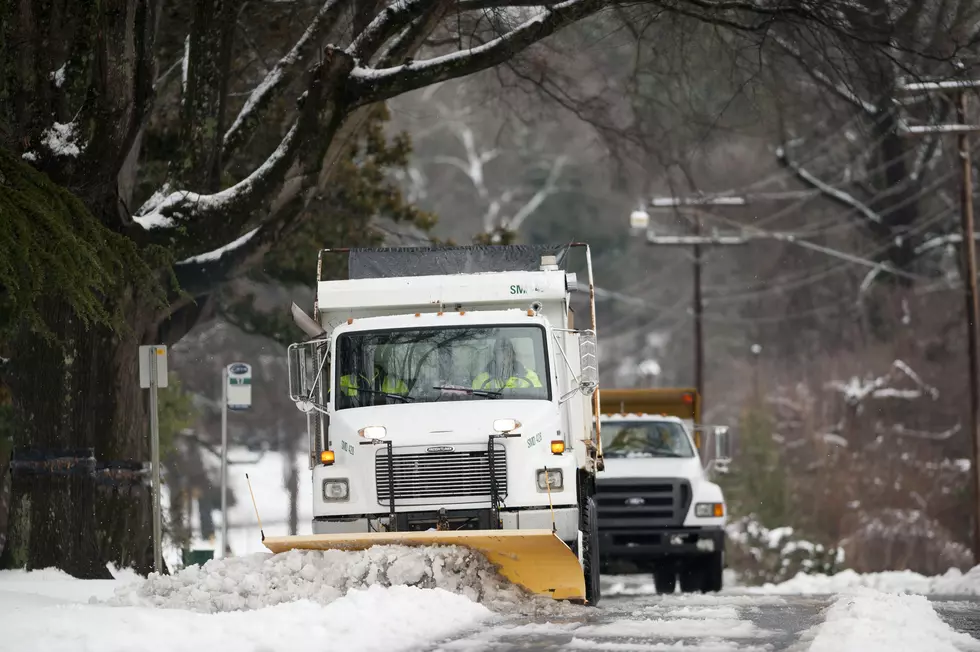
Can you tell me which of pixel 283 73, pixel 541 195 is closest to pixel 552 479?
pixel 283 73

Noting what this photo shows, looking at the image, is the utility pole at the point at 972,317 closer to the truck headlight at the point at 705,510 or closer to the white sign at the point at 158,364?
the truck headlight at the point at 705,510

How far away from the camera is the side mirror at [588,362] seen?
1533cm

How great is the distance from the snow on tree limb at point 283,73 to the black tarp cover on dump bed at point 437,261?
411 centimetres

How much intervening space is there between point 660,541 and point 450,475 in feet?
22.9

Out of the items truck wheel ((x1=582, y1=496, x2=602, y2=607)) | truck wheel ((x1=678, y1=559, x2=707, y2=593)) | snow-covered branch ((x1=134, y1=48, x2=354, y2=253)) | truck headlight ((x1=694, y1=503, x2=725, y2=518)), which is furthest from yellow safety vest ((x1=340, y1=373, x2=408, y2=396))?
truck wheel ((x1=678, y1=559, x2=707, y2=593))

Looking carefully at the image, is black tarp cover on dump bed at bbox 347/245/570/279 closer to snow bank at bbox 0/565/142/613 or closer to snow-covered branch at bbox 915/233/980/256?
snow bank at bbox 0/565/142/613

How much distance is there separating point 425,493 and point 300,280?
39.1ft

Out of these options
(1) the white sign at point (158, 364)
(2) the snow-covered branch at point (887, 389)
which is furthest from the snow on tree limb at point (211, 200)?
(2) the snow-covered branch at point (887, 389)

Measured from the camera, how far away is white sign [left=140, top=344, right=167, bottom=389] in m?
18.5

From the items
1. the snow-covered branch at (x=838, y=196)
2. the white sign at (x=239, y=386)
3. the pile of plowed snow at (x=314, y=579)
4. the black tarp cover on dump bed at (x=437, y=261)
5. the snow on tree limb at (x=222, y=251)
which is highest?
the snow-covered branch at (x=838, y=196)

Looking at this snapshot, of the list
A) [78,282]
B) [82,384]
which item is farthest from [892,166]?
[78,282]

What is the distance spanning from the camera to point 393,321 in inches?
619

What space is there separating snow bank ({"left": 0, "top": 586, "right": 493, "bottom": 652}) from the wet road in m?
0.35

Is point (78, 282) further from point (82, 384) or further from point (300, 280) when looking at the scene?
point (300, 280)
